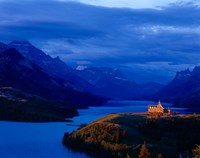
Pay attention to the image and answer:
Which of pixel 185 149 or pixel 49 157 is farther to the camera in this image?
pixel 185 149

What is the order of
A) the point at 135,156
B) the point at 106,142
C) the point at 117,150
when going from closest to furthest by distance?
the point at 135,156, the point at 117,150, the point at 106,142

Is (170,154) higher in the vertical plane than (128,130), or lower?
lower

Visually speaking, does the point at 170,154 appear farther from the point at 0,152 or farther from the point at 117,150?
the point at 0,152

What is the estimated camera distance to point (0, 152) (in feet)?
583

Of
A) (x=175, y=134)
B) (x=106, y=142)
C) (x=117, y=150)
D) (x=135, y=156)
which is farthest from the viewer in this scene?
(x=175, y=134)

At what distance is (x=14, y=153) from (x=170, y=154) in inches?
2403

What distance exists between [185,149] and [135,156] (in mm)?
36609

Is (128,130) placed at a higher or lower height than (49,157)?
higher

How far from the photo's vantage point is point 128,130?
19888 centimetres

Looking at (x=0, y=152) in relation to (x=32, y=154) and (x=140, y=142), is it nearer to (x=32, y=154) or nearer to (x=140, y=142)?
(x=32, y=154)

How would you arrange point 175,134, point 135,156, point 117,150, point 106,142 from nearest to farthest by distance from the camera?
point 135,156 → point 117,150 → point 106,142 → point 175,134

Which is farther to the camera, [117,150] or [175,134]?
[175,134]

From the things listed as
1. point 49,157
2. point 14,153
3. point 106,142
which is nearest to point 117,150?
point 106,142

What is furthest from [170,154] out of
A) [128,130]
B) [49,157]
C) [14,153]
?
[14,153]
